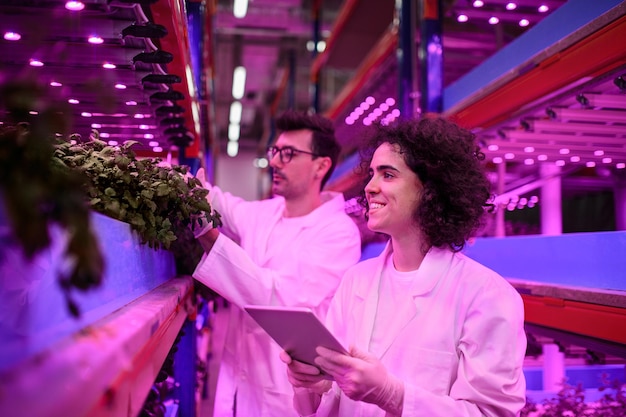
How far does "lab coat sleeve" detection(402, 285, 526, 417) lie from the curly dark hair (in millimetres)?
342

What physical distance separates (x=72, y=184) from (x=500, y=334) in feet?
4.46

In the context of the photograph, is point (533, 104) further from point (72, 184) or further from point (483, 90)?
point (72, 184)

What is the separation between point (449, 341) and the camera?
182 centimetres

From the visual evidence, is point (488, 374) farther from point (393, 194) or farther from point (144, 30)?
point (144, 30)

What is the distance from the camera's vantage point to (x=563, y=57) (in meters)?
2.40

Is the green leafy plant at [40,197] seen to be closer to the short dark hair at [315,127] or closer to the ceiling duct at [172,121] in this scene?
the ceiling duct at [172,121]

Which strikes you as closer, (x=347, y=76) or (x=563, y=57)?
(x=563, y=57)

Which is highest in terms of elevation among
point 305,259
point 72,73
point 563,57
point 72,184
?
point 563,57

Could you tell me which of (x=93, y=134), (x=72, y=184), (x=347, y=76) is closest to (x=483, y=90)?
(x=93, y=134)

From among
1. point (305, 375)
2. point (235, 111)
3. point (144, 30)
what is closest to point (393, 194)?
point (305, 375)

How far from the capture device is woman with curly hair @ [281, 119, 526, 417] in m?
1.67

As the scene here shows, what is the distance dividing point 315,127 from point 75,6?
1883 millimetres

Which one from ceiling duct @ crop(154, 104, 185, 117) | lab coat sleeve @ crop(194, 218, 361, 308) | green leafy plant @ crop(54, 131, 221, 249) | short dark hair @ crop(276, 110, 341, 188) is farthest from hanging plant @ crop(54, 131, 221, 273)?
short dark hair @ crop(276, 110, 341, 188)

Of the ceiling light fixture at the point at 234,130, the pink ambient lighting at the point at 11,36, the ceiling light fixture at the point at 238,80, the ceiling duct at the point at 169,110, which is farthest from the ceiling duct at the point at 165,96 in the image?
the ceiling light fixture at the point at 234,130
